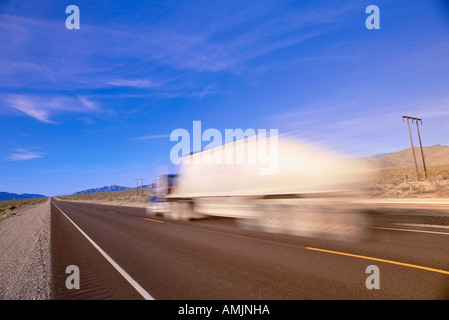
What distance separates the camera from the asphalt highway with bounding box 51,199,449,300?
3.92 meters

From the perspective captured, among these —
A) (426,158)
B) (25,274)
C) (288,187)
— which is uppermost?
(426,158)

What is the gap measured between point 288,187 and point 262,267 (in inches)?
170

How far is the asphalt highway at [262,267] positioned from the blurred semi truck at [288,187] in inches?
42.4

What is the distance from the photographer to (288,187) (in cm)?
905

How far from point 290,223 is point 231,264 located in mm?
4490

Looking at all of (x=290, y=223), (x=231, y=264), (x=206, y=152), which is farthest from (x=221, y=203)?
(x=231, y=264)

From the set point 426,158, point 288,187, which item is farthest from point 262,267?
point 426,158

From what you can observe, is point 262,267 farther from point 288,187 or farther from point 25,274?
point 25,274

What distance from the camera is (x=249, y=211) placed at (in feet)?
35.2

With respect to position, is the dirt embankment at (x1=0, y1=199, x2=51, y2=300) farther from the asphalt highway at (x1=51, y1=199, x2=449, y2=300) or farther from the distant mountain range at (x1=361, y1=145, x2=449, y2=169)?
the distant mountain range at (x1=361, y1=145, x2=449, y2=169)

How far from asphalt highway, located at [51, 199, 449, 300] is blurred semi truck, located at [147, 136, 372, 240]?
1.08m

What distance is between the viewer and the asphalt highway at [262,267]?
3920 mm

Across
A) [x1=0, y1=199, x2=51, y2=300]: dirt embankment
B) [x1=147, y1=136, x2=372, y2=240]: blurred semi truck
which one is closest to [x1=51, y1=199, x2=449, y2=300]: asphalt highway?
[x1=0, y1=199, x2=51, y2=300]: dirt embankment
